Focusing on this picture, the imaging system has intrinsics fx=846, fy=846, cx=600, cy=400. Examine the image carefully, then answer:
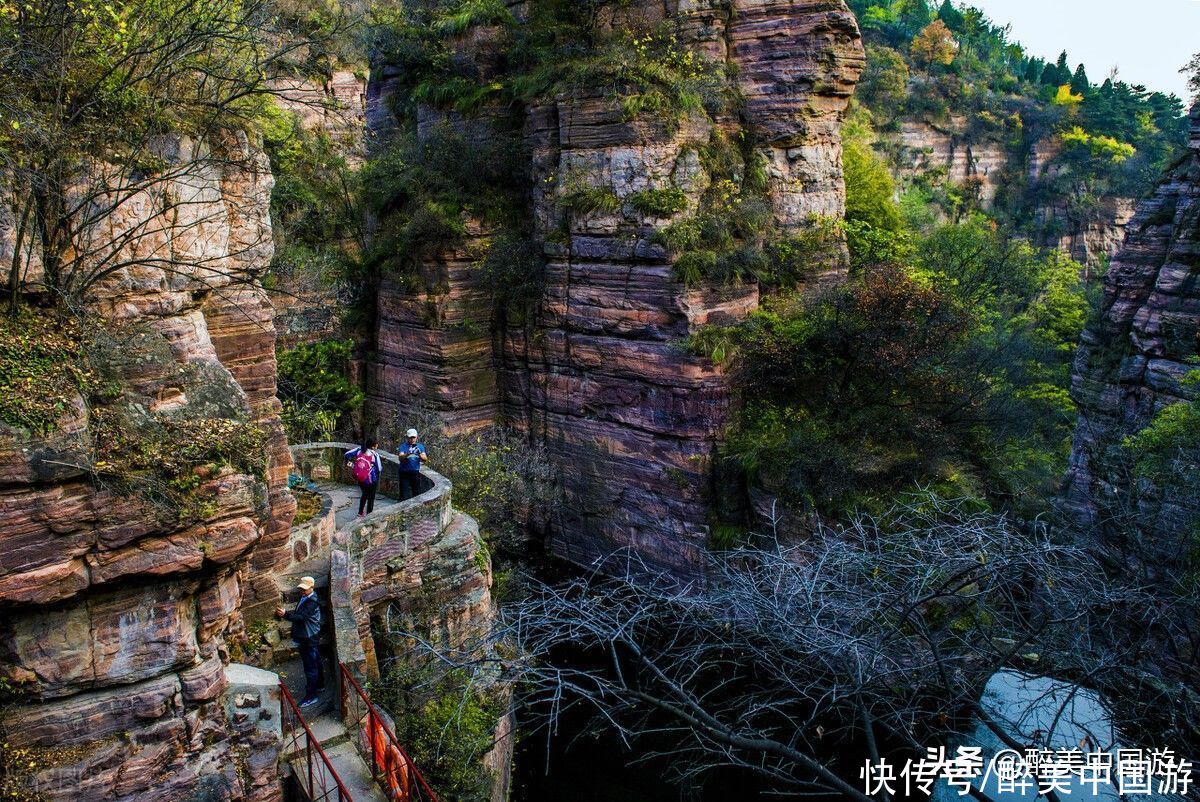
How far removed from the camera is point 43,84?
7609mm

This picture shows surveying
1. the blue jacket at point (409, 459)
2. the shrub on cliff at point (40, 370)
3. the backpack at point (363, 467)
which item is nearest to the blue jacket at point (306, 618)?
the shrub on cliff at point (40, 370)

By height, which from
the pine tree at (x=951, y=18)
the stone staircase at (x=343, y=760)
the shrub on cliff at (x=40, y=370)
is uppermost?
the pine tree at (x=951, y=18)

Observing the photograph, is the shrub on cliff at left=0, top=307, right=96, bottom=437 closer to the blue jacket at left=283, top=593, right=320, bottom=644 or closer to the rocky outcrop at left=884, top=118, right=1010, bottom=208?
the blue jacket at left=283, top=593, right=320, bottom=644

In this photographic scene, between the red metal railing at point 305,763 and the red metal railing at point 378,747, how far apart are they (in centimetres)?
44

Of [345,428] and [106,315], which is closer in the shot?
[106,315]

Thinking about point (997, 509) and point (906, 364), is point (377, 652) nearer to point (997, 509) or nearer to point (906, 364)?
point (906, 364)

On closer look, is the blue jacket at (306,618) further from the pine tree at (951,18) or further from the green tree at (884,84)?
the pine tree at (951,18)

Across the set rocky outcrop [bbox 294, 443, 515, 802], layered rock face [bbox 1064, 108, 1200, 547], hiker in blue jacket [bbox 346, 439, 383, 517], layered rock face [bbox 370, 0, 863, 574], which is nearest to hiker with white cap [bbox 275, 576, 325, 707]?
rocky outcrop [bbox 294, 443, 515, 802]

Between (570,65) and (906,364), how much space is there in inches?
436

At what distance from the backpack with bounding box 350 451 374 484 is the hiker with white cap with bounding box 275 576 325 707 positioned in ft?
12.4

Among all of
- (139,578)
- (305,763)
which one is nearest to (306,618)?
(305,763)

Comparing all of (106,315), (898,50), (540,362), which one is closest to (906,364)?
(540,362)

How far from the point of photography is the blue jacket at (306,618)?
9609 millimetres

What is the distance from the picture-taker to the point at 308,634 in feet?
31.8
